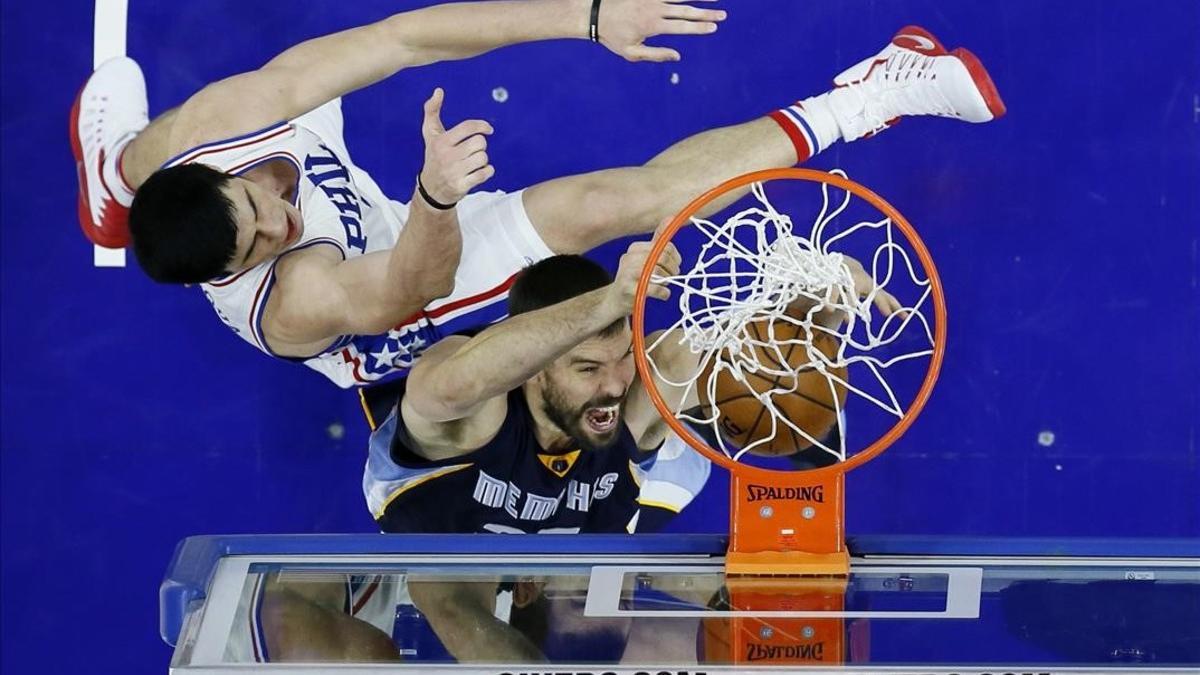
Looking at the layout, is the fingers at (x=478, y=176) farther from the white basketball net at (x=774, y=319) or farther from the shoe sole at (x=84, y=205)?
the shoe sole at (x=84, y=205)

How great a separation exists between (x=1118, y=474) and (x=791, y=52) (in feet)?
4.82

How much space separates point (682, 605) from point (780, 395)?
451mm

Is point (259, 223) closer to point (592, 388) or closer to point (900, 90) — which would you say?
point (592, 388)

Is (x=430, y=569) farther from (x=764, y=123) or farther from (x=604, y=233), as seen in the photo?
(x=764, y=123)

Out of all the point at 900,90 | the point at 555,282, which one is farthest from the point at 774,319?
the point at 900,90

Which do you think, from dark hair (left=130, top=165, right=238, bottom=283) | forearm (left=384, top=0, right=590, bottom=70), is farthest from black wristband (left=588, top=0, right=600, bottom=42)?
dark hair (left=130, top=165, right=238, bottom=283)

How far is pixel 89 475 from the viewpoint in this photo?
4371 mm

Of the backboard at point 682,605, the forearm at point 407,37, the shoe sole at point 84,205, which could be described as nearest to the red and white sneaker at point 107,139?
the shoe sole at point 84,205

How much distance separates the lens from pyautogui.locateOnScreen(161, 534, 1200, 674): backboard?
8.85ft

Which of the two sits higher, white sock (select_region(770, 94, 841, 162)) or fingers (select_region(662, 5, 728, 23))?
fingers (select_region(662, 5, 728, 23))

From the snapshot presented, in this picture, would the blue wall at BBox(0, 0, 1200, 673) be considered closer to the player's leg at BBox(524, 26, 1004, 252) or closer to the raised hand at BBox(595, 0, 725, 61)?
the player's leg at BBox(524, 26, 1004, 252)

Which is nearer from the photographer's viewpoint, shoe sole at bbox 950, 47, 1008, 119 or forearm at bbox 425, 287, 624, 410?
forearm at bbox 425, 287, 624, 410

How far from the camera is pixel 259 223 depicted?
3.91m

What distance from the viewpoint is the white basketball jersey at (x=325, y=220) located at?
13.3 ft
